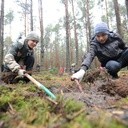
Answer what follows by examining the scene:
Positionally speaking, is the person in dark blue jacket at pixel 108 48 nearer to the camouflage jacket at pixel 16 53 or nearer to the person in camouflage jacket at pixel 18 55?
the person in camouflage jacket at pixel 18 55

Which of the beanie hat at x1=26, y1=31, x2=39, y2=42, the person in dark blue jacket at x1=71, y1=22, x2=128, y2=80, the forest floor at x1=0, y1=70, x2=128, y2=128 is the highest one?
the beanie hat at x1=26, y1=31, x2=39, y2=42

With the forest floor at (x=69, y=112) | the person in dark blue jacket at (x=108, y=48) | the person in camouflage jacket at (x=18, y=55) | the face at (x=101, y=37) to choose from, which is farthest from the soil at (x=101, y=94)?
the person in camouflage jacket at (x=18, y=55)

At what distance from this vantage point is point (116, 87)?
3.78 m

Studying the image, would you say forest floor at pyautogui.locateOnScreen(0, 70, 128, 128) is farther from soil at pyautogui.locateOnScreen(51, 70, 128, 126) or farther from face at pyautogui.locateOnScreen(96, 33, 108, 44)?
face at pyautogui.locateOnScreen(96, 33, 108, 44)

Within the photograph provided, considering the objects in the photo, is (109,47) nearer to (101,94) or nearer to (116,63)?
(116,63)

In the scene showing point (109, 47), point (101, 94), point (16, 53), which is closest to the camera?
point (101, 94)

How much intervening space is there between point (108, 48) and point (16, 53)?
1813mm

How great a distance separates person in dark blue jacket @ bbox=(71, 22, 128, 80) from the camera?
4.48 metres

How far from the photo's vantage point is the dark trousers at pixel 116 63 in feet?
15.7

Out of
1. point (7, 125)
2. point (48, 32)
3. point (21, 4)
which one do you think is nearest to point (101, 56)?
point (7, 125)

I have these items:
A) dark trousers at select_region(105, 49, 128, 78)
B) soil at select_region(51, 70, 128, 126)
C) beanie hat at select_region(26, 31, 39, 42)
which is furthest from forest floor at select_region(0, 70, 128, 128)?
beanie hat at select_region(26, 31, 39, 42)

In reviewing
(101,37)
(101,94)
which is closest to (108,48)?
(101,37)

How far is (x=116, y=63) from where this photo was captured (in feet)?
15.8

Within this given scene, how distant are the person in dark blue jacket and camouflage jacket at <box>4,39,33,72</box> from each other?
4.46 ft
